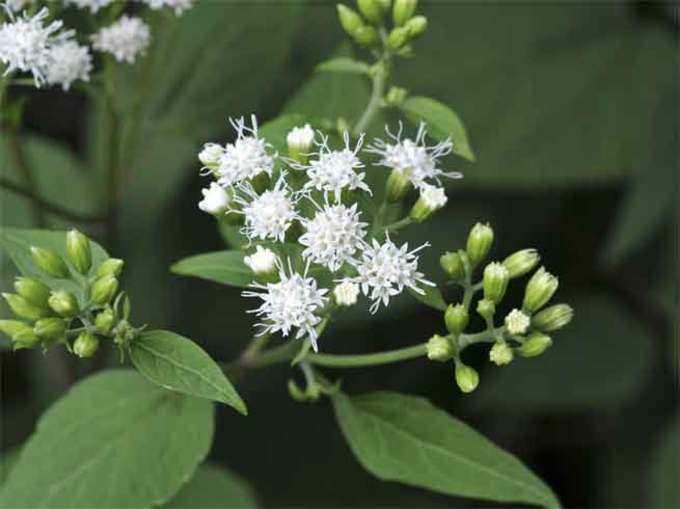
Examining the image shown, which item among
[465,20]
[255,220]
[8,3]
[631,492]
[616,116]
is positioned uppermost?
[8,3]

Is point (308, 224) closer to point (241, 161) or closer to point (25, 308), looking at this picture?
point (241, 161)

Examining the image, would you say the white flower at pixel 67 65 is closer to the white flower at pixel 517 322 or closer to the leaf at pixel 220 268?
the leaf at pixel 220 268

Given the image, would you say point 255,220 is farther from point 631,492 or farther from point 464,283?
point 631,492

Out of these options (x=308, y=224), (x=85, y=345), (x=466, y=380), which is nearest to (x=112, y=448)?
(x=85, y=345)

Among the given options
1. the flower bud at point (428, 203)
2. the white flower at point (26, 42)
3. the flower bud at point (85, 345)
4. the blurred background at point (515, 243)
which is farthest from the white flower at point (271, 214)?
the blurred background at point (515, 243)

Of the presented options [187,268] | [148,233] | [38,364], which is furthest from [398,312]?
[187,268]

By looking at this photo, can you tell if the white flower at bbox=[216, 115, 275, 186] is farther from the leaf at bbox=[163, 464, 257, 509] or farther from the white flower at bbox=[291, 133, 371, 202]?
the leaf at bbox=[163, 464, 257, 509]
